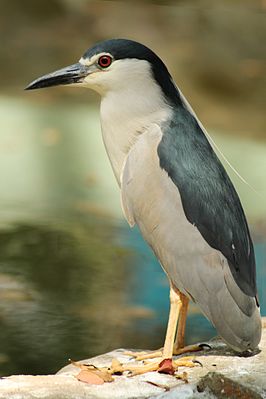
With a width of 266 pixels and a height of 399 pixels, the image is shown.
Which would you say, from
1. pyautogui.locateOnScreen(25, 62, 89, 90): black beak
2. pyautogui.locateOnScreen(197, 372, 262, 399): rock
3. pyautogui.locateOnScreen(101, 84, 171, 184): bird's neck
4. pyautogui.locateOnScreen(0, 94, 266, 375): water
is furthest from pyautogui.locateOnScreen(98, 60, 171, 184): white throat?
pyautogui.locateOnScreen(0, 94, 266, 375): water

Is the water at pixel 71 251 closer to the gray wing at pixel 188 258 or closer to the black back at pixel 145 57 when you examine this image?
the gray wing at pixel 188 258

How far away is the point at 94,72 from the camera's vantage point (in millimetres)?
3129

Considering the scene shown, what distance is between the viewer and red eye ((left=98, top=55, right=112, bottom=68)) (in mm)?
3109

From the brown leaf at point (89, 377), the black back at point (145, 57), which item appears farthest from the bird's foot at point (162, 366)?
the black back at point (145, 57)

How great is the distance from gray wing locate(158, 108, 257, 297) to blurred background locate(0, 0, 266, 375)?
1.36 m

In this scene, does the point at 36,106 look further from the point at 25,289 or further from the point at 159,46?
the point at 25,289

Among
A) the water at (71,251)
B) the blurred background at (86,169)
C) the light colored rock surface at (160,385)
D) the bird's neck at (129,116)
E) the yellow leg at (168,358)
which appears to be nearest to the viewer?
the light colored rock surface at (160,385)

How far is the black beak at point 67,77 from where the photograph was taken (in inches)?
124

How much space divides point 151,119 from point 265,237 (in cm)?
262

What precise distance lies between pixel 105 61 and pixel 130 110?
0.16m

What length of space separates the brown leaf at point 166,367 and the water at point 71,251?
1219 millimetres

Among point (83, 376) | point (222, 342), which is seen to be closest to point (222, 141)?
point (222, 342)

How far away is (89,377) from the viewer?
9.40ft

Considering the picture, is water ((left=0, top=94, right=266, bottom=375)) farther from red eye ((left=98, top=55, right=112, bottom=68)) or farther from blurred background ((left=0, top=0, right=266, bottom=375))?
red eye ((left=98, top=55, right=112, bottom=68))
